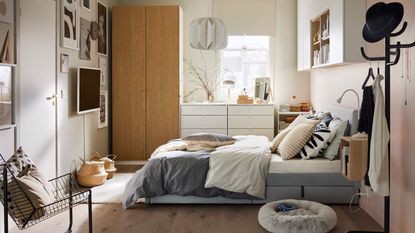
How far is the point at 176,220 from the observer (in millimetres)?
4148

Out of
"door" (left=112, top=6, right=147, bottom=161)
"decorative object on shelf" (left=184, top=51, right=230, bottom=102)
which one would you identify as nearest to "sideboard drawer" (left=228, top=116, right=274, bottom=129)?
"decorative object on shelf" (left=184, top=51, right=230, bottom=102)

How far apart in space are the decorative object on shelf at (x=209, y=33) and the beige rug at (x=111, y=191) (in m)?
1.83

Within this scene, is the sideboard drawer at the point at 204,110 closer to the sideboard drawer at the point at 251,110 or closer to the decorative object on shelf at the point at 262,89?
the sideboard drawer at the point at 251,110

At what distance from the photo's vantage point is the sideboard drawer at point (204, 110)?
7020mm

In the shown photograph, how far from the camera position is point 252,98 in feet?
24.2

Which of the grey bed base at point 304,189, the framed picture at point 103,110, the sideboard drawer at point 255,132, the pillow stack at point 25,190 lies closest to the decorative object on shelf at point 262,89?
the sideboard drawer at point 255,132

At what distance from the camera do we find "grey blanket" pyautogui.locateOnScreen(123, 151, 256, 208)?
4457 millimetres

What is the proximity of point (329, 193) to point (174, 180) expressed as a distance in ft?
4.85

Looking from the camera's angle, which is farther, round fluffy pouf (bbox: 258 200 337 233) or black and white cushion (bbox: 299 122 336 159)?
black and white cushion (bbox: 299 122 336 159)

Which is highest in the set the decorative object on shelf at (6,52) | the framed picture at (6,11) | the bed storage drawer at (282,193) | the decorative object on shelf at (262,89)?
the framed picture at (6,11)

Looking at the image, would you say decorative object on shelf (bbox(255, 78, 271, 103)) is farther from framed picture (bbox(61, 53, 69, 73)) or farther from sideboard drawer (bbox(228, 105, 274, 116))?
framed picture (bbox(61, 53, 69, 73))

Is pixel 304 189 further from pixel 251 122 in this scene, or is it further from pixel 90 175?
pixel 251 122

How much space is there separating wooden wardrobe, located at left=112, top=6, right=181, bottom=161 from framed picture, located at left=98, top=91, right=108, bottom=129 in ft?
0.84

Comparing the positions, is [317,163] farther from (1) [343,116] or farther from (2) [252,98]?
(2) [252,98]
